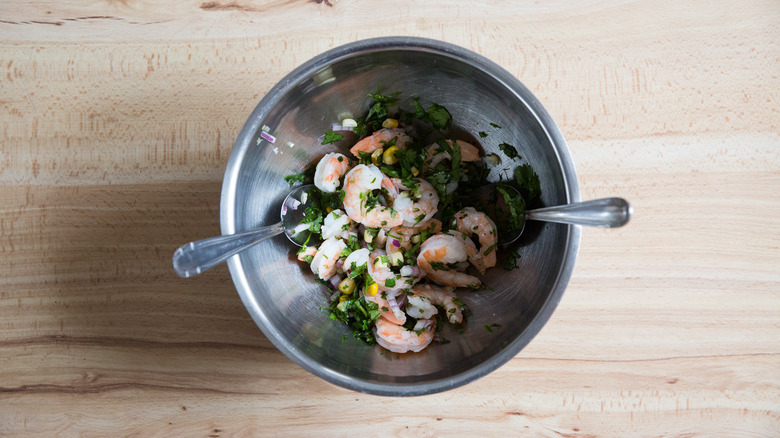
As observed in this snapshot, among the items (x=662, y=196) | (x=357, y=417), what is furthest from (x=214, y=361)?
(x=662, y=196)

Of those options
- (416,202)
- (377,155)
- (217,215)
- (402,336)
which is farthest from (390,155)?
(217,215)

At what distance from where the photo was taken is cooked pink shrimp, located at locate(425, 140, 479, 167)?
4.58ft

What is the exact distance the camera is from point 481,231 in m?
1.33

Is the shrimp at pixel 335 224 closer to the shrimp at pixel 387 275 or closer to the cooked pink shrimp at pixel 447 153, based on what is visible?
the shrimp at pixel 387 275

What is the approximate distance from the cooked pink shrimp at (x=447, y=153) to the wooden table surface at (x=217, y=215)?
1.16 ft

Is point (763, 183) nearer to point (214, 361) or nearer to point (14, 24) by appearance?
point (214, 361)

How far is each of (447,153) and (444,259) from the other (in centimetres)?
30

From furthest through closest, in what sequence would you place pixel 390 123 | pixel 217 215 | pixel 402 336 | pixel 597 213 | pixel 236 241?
pixel 217 215
pixel 390 123
pixel 402 336
pixel 236 241
pixel 597 213

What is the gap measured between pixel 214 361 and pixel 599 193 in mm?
1300

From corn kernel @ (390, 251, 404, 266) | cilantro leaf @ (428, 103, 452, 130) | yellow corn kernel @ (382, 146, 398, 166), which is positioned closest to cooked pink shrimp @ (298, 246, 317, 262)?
corn kernel @ (390, 251, 404, 266)

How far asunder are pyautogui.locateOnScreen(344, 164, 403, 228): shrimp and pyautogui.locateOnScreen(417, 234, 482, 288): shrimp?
106mm

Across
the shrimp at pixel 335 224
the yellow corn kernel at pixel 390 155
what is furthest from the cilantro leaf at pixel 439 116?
the shrimp at pixel 335 224

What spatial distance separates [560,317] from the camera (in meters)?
1.57

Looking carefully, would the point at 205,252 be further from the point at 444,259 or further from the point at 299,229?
the point at 444,259
